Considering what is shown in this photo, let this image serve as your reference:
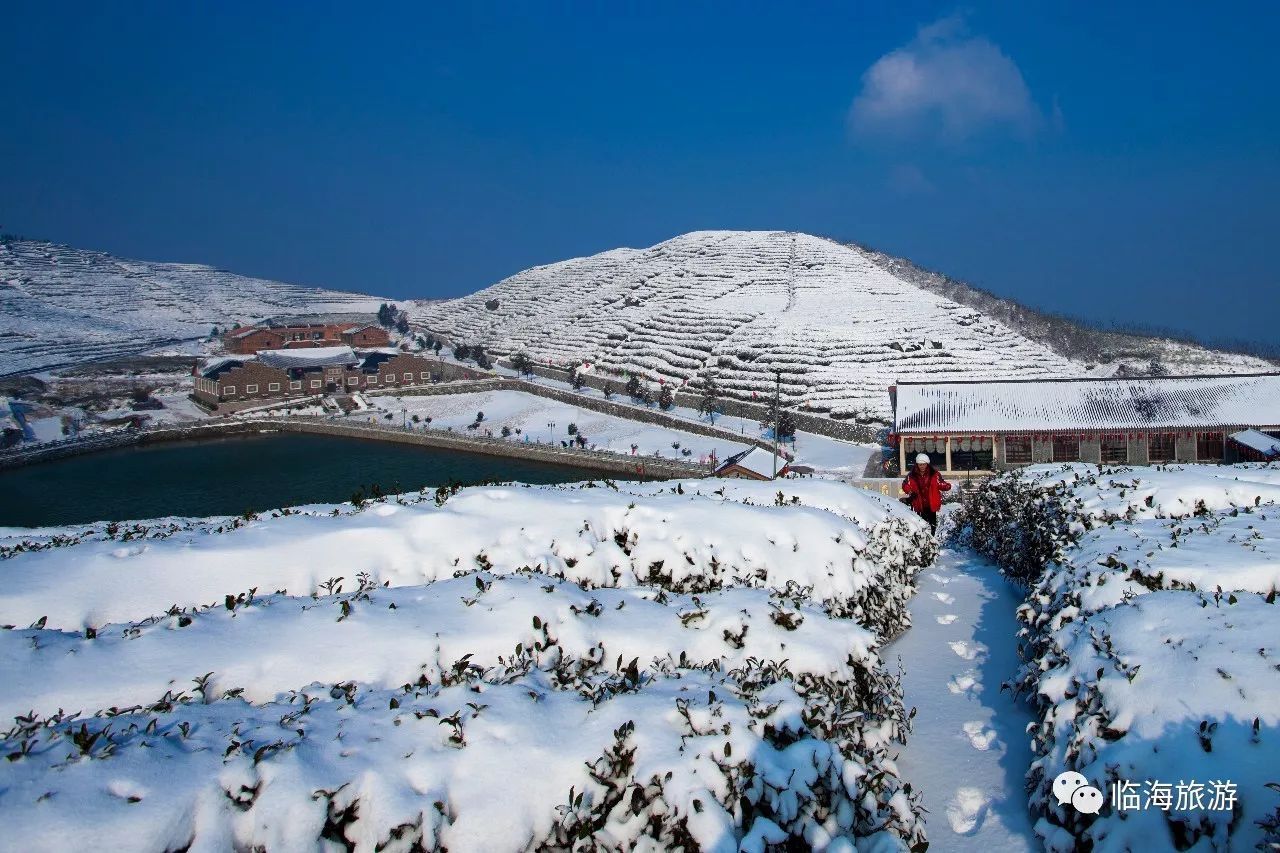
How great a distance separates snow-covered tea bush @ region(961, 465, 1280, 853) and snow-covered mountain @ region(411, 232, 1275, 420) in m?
31.2

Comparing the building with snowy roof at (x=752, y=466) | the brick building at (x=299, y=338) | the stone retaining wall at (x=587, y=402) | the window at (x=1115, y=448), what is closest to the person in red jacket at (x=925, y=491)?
the building with snowy roof at (x=752, y=466)

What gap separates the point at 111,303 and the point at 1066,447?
11909cm

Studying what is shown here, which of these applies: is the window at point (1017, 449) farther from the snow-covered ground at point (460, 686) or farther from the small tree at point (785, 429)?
the snow-covered ground at point (460, 686)

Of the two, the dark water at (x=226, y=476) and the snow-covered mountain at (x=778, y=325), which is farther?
the snow-covered mountain at (x=778, y=325)

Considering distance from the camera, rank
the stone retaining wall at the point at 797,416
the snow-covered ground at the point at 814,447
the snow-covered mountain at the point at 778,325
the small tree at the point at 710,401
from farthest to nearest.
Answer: the snow-covered mountain at the point at 778,325, the small tree at the point at 710,401, the stone retaining wall at the point at 797,416, the snow-covered ground at the point at 814,447

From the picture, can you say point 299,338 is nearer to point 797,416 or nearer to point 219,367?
point 219,367

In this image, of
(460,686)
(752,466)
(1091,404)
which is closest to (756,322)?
(1091,404)

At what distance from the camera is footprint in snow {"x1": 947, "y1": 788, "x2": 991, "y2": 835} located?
4.00m

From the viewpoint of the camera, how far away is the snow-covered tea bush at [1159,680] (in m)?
3.05

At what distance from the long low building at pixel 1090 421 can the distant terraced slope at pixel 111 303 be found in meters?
67.0

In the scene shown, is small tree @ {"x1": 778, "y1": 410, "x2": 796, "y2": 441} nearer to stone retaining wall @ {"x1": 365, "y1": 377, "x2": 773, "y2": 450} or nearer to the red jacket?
stone retaining wall @ {"x1": 365, "y1": 377, "x2": 773, "y2": 450}

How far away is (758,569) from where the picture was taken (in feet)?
20.3

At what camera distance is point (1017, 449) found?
26.2m

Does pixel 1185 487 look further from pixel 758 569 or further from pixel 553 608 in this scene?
pixel 553 608
